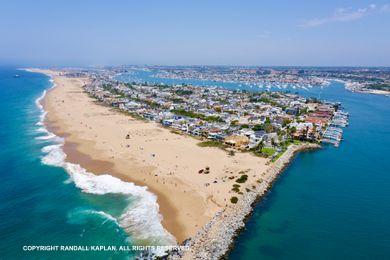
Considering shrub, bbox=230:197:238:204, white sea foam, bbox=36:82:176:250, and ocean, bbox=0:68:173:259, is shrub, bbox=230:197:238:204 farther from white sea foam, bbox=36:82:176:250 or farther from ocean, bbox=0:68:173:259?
ocean, bbox=0:68:173:259

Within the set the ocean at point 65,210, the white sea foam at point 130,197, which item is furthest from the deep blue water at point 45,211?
the white sea foam at point 130,197

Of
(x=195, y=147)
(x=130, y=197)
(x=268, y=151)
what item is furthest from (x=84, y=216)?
(x=268, y=151)

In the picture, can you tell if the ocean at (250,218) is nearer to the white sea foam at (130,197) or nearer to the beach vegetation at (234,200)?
the white sea foam at (130,197)

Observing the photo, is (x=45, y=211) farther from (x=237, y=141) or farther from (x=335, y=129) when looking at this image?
(x=335, y=129)

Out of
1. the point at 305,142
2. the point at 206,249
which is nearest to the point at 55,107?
the point at 305,142

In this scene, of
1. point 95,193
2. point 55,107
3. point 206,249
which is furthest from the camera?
point 55,107

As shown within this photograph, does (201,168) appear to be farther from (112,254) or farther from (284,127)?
(284,127)
